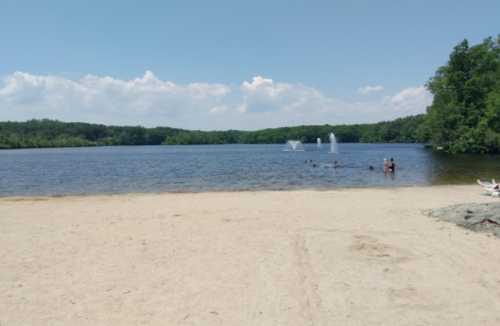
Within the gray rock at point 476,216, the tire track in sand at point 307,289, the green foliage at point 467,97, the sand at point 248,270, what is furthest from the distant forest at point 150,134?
the tire track in sand at point 307,289

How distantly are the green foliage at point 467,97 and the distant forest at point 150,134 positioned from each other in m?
78.5

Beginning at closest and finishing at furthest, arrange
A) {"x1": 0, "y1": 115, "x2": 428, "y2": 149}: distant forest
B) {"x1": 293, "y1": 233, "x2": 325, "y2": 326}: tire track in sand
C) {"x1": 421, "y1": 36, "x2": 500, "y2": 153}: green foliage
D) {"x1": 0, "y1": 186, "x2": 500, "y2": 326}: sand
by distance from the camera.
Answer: {"x1": 293, "y1": 233, "x2": 325, "y2": 326}: tire track in sand < {"x1": 0, "y1": 186, "x2": 500, "y2": 326}: sand < {"x1": 421, "y1": 36, "x2": 500, "y2": 153}: green foliage < {"x1": 0, "y1": 115, "x2": 428, "y2": 149}: distant forest

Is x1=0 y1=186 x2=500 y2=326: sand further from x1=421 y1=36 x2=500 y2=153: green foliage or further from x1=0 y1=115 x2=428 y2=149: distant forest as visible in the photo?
x1=0 y1=115 x2=428 y2=149: distant forest

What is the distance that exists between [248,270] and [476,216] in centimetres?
654

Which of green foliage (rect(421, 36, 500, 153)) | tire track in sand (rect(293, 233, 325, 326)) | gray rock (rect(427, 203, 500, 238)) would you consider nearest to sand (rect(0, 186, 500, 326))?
tire track in sand (rect(293, 233, 325, 326))

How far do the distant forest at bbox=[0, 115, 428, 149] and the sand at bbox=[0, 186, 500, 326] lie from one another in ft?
451

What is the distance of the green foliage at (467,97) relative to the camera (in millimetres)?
53062

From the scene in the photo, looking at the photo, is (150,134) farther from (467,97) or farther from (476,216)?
(476,216)

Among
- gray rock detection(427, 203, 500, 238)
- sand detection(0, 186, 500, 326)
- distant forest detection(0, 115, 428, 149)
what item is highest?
distant forest detection(0, 115, 428, 149)

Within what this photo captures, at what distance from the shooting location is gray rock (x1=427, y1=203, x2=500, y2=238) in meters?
8.74

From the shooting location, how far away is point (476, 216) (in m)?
9.30

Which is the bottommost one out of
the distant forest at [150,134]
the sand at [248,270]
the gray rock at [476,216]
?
the sand at [248,270]

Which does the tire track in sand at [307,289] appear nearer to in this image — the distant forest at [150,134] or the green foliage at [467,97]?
the green foliage at [467,97]

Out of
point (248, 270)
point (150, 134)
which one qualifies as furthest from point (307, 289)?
point (150, 134)
